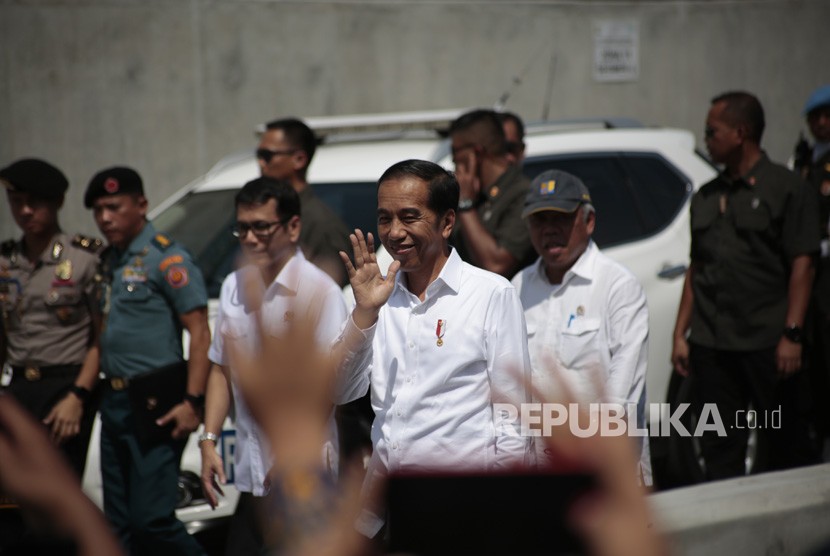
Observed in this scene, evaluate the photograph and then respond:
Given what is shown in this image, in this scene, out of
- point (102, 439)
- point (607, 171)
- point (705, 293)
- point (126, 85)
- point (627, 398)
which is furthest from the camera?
point (126, 85)

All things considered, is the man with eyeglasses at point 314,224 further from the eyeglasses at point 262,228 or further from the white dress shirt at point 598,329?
the white dress shirt at point 598,329

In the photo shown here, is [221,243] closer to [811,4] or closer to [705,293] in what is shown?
[705,293]

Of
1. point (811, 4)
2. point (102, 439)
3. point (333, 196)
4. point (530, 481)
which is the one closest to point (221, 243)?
point (333, 196)

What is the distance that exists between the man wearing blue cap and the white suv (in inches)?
24.4

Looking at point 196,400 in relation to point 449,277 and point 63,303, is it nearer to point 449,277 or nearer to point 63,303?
point 63,303

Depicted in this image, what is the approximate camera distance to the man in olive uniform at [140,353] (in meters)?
4.74

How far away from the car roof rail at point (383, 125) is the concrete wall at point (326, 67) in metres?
3.23

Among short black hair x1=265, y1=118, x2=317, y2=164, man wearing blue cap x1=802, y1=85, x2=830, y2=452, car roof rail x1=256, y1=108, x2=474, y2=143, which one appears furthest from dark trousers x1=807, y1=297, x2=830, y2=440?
short black hair x1=265, y1=118, x2=317, y2=164

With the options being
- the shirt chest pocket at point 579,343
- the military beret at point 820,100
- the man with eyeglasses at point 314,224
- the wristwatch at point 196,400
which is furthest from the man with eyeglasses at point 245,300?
the military beret at point 820,100

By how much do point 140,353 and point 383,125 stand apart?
3076 millimetres

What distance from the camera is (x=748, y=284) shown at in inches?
208

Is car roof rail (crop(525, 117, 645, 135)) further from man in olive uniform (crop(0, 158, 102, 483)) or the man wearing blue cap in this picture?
man in olive uniform (crop(0, 158, 102, 483))

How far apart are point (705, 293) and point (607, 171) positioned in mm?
1314

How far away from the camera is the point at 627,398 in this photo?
4262 millimetres
